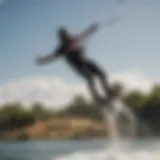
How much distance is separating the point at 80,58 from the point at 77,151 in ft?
1.07

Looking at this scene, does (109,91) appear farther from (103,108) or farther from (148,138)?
(148,138)

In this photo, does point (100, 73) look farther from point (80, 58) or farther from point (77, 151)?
point (77, 151)

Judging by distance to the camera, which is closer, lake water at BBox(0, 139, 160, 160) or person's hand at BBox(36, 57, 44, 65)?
lake water at BBox(0, 139, 160, 160)

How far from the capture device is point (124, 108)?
125 centimetres

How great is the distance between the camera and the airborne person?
4.19ft

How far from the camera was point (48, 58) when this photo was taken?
4.40 ft

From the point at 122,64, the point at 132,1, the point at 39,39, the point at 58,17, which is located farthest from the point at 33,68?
the point at 132,1

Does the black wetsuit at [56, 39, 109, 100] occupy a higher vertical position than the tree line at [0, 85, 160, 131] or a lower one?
higher

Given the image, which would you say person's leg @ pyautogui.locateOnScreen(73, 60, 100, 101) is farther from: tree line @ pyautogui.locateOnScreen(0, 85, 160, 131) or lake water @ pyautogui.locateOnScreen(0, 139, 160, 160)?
lake water @ pyautogui.locateOnScreen(0, 139, 160, 160)

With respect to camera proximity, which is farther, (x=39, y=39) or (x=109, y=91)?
(x=39, y=39)

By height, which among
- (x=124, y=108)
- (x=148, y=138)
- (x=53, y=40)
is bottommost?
(x=148, y=138)

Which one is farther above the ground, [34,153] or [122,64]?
[122,64]

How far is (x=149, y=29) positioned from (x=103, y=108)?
0.33 meters

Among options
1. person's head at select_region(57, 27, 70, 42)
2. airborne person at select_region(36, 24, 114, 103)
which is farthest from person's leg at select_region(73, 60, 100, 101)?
person's head at select_region(57, 27, 70, 42)
